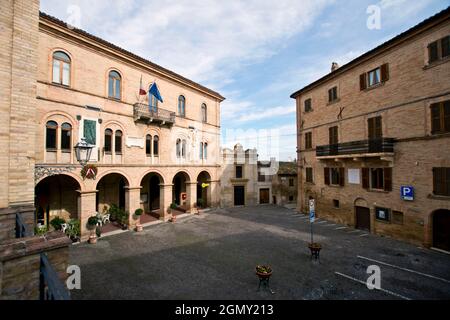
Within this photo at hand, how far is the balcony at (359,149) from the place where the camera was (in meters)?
14.7

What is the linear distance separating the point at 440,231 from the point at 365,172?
214 inches

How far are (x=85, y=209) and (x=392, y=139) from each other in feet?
70.4

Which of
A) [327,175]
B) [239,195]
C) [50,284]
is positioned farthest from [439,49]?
[239,195]

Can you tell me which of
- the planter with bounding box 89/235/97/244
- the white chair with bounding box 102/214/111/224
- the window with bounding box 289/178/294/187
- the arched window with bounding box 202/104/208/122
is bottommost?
the planter with bounding box 89/235/97/244

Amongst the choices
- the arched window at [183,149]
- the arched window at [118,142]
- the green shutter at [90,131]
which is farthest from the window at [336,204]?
the green shutter at [90,131]

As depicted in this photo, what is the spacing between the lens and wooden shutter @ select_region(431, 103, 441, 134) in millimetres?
12430

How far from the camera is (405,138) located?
14016 mm

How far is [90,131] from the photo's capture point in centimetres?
1480

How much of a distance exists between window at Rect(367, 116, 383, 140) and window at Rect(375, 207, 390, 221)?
5.29m

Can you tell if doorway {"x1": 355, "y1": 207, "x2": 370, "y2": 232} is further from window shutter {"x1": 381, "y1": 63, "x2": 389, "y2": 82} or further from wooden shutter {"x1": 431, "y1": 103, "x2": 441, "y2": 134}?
window shutter {"x1": 381, "y1": 63, "x2": 389, "y2": 82}

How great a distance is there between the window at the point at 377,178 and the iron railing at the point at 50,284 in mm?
18302

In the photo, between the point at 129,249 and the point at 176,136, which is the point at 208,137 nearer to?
the point at 176,136

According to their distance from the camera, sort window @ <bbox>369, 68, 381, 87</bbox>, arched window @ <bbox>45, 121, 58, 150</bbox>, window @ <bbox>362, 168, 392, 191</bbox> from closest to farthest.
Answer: arched window @ <bbox>45, 121, 58, 150</bbox>, window @ <bbox>362, 168, 392, 191</bbox>, window @ <bbox>369, 68, 381, 87</bbox>

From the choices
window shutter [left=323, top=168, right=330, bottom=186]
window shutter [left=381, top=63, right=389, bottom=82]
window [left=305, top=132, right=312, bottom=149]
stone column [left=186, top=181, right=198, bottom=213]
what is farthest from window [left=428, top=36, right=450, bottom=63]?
stone column [left=186, top=181, right=198, bottom=213]
